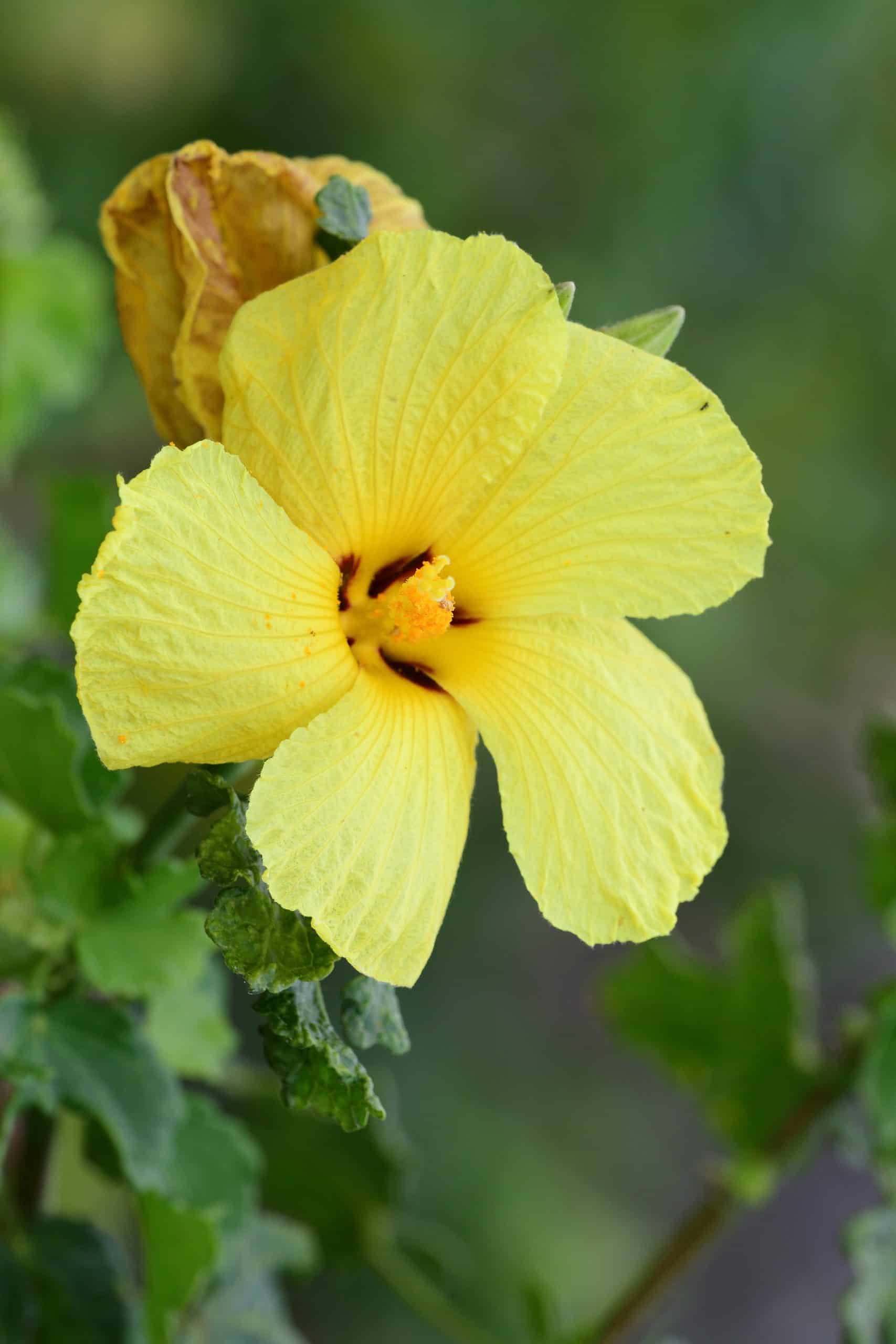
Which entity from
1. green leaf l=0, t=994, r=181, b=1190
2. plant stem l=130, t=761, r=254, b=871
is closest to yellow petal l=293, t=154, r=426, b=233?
plant stem l=130, t=761, r=254, b=871

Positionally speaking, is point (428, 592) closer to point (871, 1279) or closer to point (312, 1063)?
point (312, 1063)

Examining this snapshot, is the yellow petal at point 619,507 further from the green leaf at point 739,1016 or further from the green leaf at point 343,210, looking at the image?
the green leaf at point 739,1016

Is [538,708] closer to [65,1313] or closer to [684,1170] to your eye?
[65,1313]

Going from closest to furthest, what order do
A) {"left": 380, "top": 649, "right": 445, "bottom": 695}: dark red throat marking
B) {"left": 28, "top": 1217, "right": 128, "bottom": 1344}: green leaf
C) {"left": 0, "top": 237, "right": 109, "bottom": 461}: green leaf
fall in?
{"left": 380, "top": 649, "right": 445, "bottom": 695}: dark red throat marking → {"left": 28, "top": 1217, "right": 128, "bottom": 1344}: green leaf → {"left": 0, "top": 237, "right": 109, "bottom": 461}: green leaf

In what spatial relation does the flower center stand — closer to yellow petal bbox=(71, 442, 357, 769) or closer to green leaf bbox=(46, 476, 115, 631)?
yellow petal bbox=(71, 442, 357, 769)

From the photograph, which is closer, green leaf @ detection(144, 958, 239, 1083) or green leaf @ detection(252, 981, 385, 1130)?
green leaf @ detection(252, 981, 385, 1130)

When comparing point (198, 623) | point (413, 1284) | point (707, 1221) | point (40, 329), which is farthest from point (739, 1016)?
point (40, 329)
